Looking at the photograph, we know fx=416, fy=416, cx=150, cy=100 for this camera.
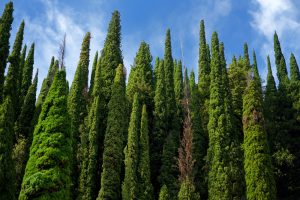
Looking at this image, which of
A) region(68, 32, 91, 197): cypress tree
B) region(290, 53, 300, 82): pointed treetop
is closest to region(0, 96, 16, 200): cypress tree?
region(68, 32, 91, 197): cypress tree

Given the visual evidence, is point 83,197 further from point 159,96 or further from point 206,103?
point 206,103

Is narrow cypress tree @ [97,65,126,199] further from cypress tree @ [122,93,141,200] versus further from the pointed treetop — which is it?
the pointed treetop

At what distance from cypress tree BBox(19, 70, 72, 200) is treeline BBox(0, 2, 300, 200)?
12 centimetres

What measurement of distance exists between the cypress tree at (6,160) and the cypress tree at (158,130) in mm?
16712

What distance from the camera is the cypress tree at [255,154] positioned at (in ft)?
92.5

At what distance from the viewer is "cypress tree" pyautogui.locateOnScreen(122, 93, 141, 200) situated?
32.2 meters

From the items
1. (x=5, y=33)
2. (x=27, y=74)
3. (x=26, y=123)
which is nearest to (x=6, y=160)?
(x=5, y=33)

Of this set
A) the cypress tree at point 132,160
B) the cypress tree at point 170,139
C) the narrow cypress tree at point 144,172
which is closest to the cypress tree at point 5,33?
the cypress tree at point 132,160

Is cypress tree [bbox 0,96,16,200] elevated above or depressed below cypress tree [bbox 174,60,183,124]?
below

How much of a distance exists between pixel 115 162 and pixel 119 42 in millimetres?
16095

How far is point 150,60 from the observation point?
152 ft

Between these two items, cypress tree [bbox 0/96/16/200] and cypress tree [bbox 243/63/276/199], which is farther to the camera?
cypress tree [bbox 243/63/276/199]

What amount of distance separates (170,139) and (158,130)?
2014 millimetres

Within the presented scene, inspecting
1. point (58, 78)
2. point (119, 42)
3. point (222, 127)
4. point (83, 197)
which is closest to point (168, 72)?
point (119, 42)
